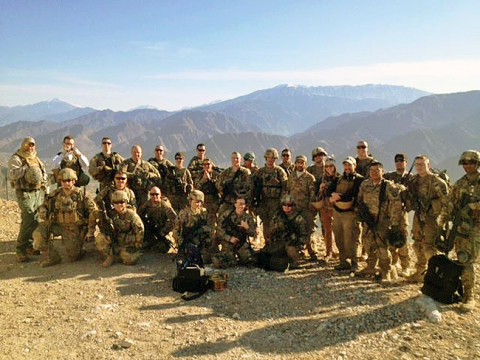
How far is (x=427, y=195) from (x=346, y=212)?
1.78m

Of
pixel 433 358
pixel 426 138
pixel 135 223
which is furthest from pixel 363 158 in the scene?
pixel 426 138

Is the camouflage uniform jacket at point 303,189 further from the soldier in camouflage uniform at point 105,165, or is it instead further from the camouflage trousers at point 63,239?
the camouflage trousers at point 63,239

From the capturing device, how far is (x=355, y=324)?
6371mm

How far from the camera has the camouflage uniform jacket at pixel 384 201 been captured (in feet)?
26.2

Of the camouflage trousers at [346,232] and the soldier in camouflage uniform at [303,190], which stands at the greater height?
the soldier in camouflage uniform at [303,190]

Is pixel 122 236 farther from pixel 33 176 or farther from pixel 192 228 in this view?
pixel 33 176

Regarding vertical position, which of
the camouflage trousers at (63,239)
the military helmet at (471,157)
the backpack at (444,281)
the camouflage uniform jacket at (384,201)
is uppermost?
the military helmet at (471,157)

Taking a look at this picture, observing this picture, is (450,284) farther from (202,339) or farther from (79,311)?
(79,311)

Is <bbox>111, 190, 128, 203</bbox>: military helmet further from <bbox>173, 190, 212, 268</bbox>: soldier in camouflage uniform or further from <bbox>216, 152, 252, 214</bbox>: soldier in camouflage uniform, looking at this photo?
<bbox>216, 152, 252, 214</bbox>: soldier in camouflage uniform

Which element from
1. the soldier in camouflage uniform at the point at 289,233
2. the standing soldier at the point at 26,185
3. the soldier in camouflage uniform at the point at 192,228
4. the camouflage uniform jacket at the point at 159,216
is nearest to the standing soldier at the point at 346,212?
the soldier in camouflage uniform at the point at 289,233

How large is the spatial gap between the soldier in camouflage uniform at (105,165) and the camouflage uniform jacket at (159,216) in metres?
1.30

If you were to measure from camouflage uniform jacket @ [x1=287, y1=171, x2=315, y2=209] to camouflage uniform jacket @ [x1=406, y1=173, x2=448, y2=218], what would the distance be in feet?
7.59

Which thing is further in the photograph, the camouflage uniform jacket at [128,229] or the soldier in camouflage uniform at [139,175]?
the soldier in camouflage uniform at [139,175]

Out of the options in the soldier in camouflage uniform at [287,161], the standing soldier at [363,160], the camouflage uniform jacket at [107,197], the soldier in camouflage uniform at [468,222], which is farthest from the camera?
the soldier in camouflage uniform at [287,161]
